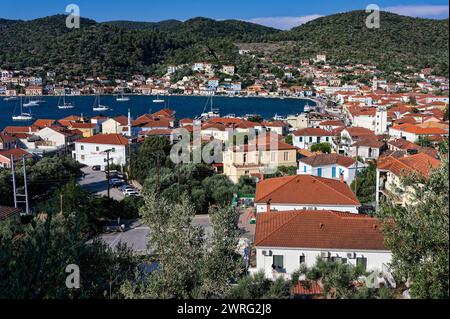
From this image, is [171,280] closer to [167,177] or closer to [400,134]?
[167,177]

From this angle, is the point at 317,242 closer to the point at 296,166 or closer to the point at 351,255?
the point at 351,255

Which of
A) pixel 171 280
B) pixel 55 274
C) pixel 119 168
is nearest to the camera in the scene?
pixel 55 274

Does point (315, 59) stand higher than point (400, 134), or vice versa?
point (315, 59)

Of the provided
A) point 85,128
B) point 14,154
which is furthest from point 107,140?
point 85,128

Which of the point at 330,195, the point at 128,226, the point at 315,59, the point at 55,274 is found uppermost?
the point at 315,59

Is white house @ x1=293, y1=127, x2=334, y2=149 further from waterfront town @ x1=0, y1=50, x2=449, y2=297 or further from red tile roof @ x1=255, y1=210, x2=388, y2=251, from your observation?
red tile roof @ x1=255, y1=210, x2=388, y2=251

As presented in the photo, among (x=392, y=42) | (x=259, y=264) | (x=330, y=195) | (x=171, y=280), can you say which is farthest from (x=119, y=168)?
(x=392, y=42)

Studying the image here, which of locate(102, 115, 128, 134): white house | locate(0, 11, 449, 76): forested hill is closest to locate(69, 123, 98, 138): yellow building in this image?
locate(102, 115, 128, 134): white house
